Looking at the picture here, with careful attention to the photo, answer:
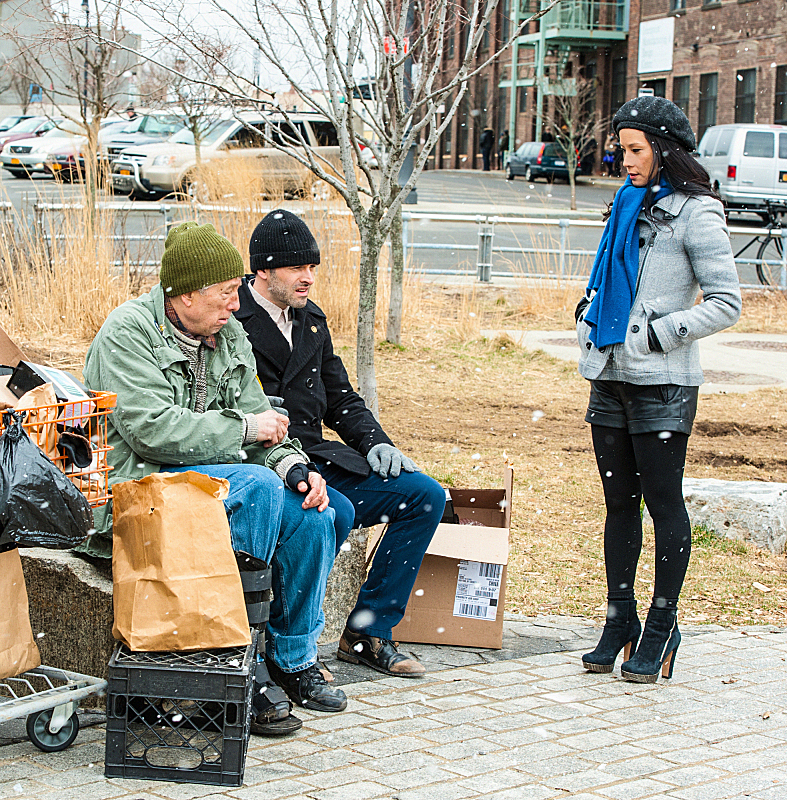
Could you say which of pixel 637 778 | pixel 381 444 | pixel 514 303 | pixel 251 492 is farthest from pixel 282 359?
pixel 514 303

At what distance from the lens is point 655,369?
12.3ft

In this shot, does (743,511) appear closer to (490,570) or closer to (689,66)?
(490,570)

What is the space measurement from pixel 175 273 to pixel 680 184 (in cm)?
171

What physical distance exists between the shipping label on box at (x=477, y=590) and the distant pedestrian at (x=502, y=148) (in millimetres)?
45196

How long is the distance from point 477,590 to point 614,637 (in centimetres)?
52

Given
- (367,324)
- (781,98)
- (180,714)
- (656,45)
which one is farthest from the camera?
(656,45)

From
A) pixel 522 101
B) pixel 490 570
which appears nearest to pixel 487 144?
pixel 522 101

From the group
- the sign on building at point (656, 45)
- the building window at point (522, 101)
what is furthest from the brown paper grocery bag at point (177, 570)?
the building window at point (522, 101)

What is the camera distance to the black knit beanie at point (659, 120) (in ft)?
12.2

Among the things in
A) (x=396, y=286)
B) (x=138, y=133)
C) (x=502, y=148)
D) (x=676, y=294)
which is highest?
(x=502, y=148)

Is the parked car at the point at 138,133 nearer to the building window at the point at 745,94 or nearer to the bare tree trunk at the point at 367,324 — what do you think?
the bare tree trunk at the point at 367,324

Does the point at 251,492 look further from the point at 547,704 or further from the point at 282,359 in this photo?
the point at 547,704

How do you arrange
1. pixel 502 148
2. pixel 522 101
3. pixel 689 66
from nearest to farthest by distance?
pixel 689 66 → pixel 522 101 → pixel 502 148

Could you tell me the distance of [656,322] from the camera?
3.72 meters
